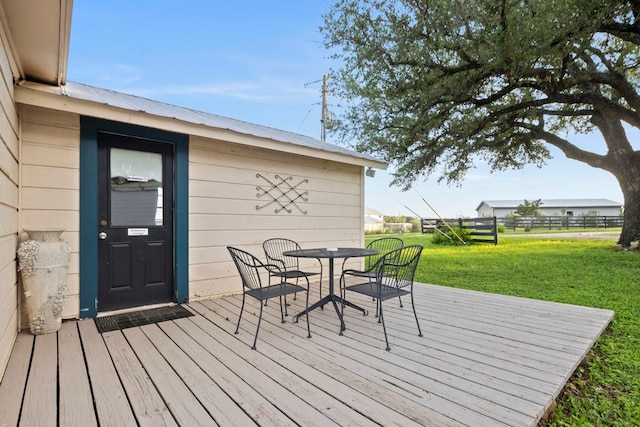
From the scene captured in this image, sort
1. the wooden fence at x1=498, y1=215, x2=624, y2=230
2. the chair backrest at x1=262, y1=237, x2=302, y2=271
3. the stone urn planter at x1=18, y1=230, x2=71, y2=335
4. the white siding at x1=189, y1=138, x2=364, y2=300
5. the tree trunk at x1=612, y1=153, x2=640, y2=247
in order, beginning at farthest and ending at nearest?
the wooden fence at x1=498, y1=215, x2=624, y2=230 → the tree trunk at x1=612, y1=153, x2=640, y2=247 → the chair backrest at x1=262, y1=237, x2=302, y2=271 → the white siding at x1=189, y1=138, x2=364, y2=300 → the stone urn planter at x1=18, y1=230, x2=71, y2=335

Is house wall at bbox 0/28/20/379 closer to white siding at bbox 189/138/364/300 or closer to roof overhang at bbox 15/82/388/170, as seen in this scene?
roof overhang at bbox 15/82/388/170

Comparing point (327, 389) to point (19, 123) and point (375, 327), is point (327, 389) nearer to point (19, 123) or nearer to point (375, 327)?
point (375, 327)

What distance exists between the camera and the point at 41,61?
2674 mm

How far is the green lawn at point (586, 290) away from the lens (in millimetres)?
1864

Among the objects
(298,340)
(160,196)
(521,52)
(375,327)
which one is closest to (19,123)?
(160,196)

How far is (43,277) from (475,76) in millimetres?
6642

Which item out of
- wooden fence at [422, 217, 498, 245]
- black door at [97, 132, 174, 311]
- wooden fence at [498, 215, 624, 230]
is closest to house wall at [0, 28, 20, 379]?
black door at [97, 132, 174, 311]

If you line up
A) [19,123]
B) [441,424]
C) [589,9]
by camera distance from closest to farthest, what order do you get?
1. [441,424]
2. [19,123]
3. [589,9]

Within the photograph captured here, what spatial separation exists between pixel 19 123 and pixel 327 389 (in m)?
3.44

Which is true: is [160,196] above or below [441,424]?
above

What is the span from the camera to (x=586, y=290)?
4594 mm

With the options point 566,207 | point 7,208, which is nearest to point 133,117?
point 7,208

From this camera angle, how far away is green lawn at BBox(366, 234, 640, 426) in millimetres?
1864

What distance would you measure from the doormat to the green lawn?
10.4 ft
